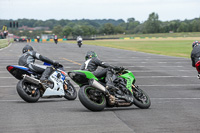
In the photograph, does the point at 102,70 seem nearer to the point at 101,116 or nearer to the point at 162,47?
the point at 101,116

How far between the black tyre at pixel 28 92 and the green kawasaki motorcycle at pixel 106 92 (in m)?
1.79

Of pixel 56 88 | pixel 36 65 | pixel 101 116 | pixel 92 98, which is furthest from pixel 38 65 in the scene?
pixel 101 116

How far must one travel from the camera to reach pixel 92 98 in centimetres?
965

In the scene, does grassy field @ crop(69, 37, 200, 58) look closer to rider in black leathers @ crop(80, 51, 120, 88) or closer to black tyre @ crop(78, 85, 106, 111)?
rider in black leathers @ crop(80, 51, 120, 88)

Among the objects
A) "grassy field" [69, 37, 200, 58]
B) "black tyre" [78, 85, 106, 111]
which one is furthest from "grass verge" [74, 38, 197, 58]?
"black tyre" [78, 85, 106, 111]

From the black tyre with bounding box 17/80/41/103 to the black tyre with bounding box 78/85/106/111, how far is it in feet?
7.31

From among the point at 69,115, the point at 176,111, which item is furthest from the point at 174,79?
the point at 69,115

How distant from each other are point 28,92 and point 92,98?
7.91 ft

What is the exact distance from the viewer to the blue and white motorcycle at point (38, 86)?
36.7ft

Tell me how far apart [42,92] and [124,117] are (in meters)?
3.33

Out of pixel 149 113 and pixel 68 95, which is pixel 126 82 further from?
pixel 68 95

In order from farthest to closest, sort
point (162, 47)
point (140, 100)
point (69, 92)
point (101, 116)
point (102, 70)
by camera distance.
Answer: point (162, 47) < point (69, 92) < point (140, 100) < point (102, 70) < point (101, 116)

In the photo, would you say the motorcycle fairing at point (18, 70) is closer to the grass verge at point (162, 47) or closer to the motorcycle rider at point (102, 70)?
the motorcycle rider at point (102, 70)

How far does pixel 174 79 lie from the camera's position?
18391 mm
